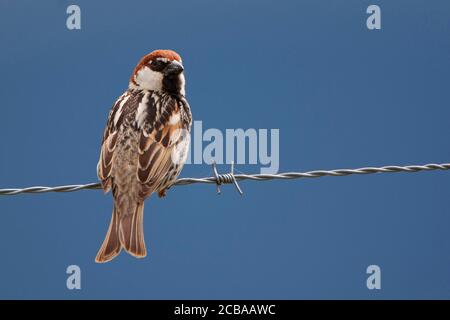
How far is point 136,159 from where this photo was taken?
5.40 metres

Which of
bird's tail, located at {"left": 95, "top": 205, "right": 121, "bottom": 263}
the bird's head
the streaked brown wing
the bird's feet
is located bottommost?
bird's tail, located at {"left": 95, "top": 205, "right": 121, "bottom": 263}

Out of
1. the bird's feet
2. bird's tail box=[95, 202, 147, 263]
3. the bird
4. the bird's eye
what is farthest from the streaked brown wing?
the bird's eye

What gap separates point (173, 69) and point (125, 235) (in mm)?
1823

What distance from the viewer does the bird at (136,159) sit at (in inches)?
208

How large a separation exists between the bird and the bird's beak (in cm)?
37

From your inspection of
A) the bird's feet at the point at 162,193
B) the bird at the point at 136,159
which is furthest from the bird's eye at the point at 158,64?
the bird's feet at the point at 162,193

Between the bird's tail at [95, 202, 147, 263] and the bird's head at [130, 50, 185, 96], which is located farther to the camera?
the bird's head at [130, 50, 185, 96]

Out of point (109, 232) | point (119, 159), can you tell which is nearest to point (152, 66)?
point (119, 159)

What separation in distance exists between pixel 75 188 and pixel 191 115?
6.14 feet

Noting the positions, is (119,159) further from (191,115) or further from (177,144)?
(191,115)

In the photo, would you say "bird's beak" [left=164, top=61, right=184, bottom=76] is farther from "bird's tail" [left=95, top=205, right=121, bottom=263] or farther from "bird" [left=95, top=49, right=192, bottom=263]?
"bird's tail" [left=95, top=205, right=121, bottom=263]

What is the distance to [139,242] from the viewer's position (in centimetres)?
529

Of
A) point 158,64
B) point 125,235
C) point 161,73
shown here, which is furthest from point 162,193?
point 158,64

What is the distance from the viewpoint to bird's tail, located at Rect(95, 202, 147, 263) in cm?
520
